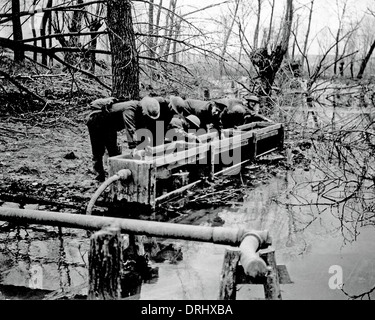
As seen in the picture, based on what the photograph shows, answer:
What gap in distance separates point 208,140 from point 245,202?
1792 mm

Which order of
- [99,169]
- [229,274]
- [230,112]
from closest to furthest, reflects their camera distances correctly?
[229,274]
[99,169]
[230,112]

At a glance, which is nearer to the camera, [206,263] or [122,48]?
[206,263]

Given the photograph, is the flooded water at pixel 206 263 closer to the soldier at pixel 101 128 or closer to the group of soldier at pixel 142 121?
the group of soldier at pixel 142 121

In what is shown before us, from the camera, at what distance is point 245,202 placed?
8.69 m

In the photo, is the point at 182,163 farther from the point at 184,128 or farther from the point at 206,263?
the point at 206,263

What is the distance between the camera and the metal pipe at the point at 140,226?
11.0 ft

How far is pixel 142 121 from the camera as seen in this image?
816 centimetres

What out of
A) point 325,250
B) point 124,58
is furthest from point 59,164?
point 325,250

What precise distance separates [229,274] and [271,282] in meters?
0.32

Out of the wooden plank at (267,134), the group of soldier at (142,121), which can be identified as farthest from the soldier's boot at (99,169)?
the wooden plank at (267,134)

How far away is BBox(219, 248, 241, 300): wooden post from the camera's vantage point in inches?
127

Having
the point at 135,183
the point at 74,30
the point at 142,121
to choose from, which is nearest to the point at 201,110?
the point at 142,121

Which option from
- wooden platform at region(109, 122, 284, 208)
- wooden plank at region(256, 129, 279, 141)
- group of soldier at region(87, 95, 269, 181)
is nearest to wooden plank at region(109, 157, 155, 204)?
wooden platform at region(109, 122, 284, 208)

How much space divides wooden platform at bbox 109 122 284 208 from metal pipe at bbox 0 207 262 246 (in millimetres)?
3261
